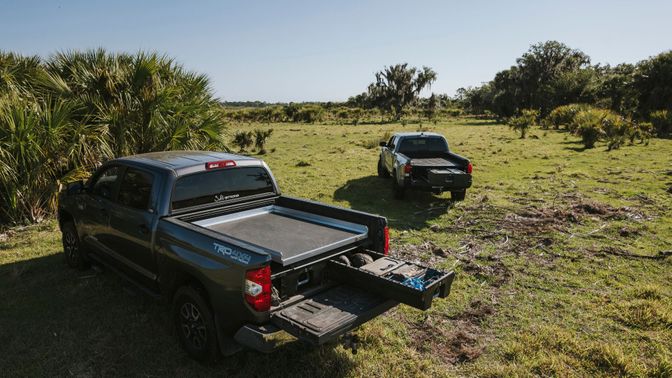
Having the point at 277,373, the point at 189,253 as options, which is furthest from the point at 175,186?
the point at 277,373

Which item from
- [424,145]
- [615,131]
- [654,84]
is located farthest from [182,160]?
[654,84]

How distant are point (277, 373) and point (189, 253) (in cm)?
137

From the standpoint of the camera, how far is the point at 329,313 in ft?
11.1

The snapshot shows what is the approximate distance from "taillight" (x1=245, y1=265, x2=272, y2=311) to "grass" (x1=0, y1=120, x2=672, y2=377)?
3.22ft

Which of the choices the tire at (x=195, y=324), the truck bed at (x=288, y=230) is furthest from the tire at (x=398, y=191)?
the tire at (x=195, y=324)

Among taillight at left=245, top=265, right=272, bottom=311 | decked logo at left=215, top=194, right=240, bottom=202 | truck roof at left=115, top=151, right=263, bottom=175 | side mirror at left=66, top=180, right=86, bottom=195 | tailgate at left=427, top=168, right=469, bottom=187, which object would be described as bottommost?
tailgate at left=427, top=168, right=469, bottom=187

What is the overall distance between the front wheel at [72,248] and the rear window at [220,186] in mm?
2446

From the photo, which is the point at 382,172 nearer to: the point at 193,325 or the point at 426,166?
the point at 426,166

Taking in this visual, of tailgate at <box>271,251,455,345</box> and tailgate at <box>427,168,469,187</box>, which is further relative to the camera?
tailgate at <box>427,168,469,187</box>

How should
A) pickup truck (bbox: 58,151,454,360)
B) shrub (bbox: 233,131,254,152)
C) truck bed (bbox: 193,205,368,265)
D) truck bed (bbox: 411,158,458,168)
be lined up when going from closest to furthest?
1. pickup truck (bbox: 58,151,454,360)
2. truck bed (bbox: 193,205,368,265)
3. truck bed (bbox: 411,158,458,168)
4. shrub (bbox: 233,131,254,152)

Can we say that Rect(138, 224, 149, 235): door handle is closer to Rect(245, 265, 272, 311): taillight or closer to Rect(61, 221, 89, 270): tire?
Rect(245, 265, 272, 311): taillight

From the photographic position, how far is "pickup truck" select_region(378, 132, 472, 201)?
31.6 ft

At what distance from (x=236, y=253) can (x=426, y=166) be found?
294 inches

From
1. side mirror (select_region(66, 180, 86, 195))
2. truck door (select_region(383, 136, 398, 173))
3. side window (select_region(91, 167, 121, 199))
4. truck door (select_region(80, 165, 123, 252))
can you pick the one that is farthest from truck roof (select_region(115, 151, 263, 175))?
truck door (select_region(383, 136, 398, 173))
